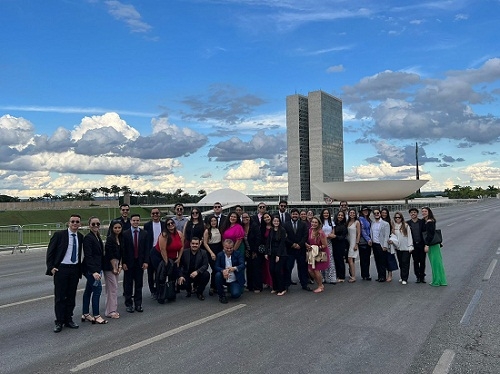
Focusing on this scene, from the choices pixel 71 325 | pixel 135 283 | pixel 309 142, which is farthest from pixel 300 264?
pixel 309 142

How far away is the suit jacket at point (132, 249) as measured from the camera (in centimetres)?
759

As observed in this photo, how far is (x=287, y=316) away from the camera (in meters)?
7.18

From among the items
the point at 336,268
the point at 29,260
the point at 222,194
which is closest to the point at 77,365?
the point at 336,268

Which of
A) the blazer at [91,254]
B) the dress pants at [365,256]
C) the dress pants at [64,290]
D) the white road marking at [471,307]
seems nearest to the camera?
the dress pants at [64,290]

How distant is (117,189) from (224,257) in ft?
464

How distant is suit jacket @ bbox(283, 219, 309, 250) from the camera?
31.0 feet

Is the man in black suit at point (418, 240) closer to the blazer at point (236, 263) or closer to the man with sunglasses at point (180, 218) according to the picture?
the blazer at point (236, 263)

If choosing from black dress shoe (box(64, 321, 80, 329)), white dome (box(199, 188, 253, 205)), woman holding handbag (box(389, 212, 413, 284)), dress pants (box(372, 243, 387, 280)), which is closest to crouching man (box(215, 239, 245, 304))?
black dress shoe (box(64, 321, 80, 329))

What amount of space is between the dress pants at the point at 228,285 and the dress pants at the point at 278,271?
2.97 ft

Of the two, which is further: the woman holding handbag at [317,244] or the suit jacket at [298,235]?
the suit jacket at [298,235]

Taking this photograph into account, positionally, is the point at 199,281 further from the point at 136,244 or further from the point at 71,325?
the point at 71,325

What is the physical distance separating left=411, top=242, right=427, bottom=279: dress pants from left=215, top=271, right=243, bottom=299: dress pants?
169 inches

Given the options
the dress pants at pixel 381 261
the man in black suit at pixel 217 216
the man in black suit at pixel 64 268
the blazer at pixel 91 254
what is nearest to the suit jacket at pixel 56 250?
the man in black suit at pixel 64 268

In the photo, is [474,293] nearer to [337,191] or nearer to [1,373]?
[1,373]
